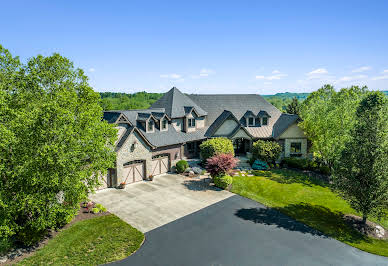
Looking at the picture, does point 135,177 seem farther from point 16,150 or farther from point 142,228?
point 16,150

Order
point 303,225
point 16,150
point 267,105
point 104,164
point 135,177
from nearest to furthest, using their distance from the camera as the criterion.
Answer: point 16,150 < point 104,164 < point 303,225 < point 135,177 < point 267,105

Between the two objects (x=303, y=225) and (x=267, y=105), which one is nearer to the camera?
(x=303, y=225)

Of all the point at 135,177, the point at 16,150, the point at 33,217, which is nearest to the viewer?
the point at 16,150

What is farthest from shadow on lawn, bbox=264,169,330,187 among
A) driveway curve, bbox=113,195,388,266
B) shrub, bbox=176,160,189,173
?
shrub, bbox=176,160,189,173

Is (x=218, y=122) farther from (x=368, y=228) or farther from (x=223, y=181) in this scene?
(x=368, y=228)

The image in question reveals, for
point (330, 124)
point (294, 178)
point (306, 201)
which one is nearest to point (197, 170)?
point (294, 178)

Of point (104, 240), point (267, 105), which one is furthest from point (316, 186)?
point (104, 240)

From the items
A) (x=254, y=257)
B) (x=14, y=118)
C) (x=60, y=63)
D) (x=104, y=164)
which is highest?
(x=60, y=63)

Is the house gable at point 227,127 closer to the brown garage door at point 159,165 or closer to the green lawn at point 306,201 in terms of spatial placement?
the green lawn at point 306,201

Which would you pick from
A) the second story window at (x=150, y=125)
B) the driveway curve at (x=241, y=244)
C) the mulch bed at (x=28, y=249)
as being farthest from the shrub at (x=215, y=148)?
the mulch bed at (x=28, y=249)
